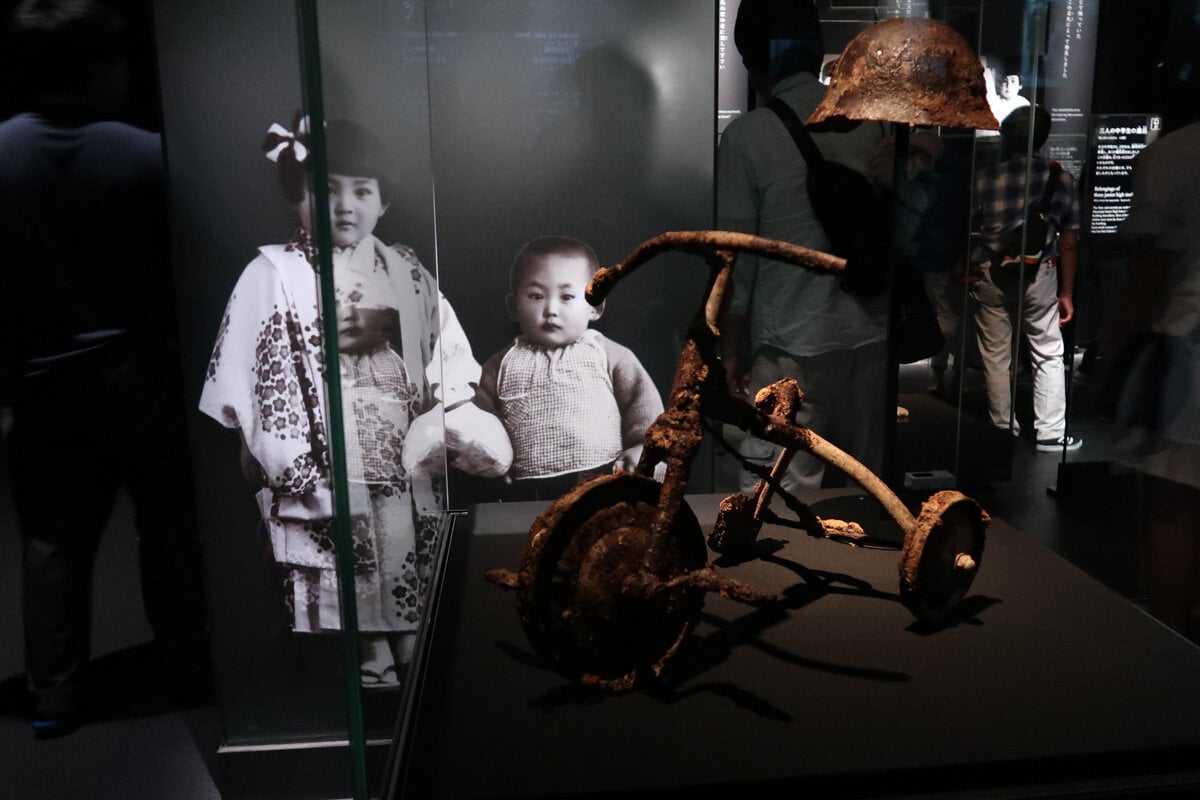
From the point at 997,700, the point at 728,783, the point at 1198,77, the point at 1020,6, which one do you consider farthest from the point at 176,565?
the point at 1198,77

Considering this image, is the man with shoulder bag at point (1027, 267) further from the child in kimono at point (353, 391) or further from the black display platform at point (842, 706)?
the child in kimono at point (353, 391)

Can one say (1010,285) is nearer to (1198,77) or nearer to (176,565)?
(1198,77)

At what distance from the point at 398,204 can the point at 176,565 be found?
1.54 meters

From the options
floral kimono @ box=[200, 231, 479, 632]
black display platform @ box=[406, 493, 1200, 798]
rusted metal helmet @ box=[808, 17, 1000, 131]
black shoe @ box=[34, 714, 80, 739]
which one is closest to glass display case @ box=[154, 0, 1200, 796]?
floral kimono @ box=[200, 231, 479, 632]

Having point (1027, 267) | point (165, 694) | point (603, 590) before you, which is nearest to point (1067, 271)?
point (1027, 267)

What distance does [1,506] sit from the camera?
3.88 meters

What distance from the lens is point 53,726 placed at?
2.56m

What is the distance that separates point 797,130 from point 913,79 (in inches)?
17.4

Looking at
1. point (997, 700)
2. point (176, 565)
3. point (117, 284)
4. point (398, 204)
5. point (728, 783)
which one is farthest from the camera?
point (176, 565)

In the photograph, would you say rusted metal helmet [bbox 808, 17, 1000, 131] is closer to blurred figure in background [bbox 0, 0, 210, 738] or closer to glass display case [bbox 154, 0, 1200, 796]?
glass display case [bbox 154, 0, 1200, 796]

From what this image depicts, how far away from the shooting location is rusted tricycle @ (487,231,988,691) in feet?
4.33

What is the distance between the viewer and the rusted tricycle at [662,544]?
4.33 feet

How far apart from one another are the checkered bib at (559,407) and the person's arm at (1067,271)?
50.1 inches

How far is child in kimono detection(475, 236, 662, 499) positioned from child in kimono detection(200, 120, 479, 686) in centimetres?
14
